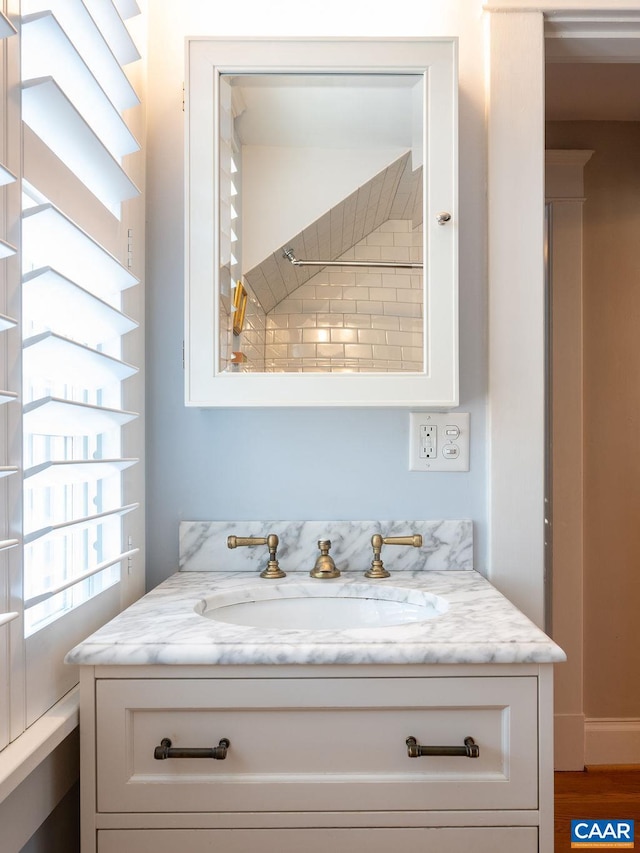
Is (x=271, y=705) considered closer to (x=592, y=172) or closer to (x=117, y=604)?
(x=117, y=604)

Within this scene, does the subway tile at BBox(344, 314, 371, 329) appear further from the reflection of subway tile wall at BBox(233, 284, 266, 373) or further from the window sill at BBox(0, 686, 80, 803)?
the window sill at BBox(0, 686, 80, 803)

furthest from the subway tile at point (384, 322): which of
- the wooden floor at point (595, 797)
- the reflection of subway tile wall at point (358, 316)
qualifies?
the wooden floor at point (595, 797)

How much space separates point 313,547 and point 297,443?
23cm

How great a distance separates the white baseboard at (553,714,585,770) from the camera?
8.23 feet

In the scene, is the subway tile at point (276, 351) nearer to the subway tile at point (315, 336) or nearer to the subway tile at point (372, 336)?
the subway tile at point (315, 336)

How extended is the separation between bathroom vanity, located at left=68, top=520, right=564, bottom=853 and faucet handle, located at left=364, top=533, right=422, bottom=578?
41 centimetres

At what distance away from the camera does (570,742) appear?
8.25ft

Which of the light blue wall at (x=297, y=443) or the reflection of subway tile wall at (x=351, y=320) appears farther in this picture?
the light blue wall at (x=297, y=443)

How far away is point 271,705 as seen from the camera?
103 centimetres

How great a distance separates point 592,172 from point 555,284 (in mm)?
443

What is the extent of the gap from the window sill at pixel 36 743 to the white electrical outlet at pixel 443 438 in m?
0.84

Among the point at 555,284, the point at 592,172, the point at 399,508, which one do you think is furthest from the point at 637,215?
the point at 399,508

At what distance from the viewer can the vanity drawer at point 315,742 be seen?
1015 millimetres

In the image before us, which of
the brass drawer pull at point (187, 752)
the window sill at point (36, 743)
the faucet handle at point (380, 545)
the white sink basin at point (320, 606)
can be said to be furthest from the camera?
the faucet handle at point (380, 545)
